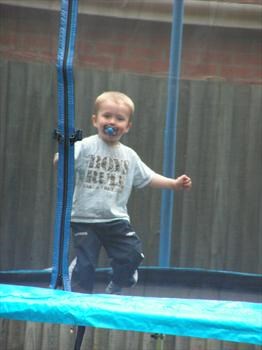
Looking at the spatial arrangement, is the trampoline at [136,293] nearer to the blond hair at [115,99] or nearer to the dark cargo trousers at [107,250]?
the dark cargo trousers at [107,250]

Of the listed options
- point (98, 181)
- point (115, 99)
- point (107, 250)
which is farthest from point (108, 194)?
point (115, 99)

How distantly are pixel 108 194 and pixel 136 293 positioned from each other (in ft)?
1.10

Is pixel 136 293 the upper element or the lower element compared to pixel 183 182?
lower

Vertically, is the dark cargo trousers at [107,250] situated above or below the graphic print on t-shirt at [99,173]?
below

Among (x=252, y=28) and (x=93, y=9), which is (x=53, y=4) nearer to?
(x=93, y=9)

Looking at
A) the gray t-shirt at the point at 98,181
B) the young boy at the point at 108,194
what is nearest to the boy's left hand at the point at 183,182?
the young boy at the point at 108,194

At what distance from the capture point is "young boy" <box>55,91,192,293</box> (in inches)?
93.0

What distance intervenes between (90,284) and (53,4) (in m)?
0.88

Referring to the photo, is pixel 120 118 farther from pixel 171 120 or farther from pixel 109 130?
pixel 171 120

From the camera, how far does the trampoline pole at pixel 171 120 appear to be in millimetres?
2574

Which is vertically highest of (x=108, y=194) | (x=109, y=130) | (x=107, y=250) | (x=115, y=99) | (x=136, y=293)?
(x=115, y=99)

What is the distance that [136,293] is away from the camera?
8.08 feet

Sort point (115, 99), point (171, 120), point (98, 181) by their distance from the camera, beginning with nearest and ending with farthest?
point (98, 181), point (115, 99), point (171, 120)

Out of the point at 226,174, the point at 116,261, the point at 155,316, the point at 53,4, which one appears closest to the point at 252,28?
the point at 226,174
